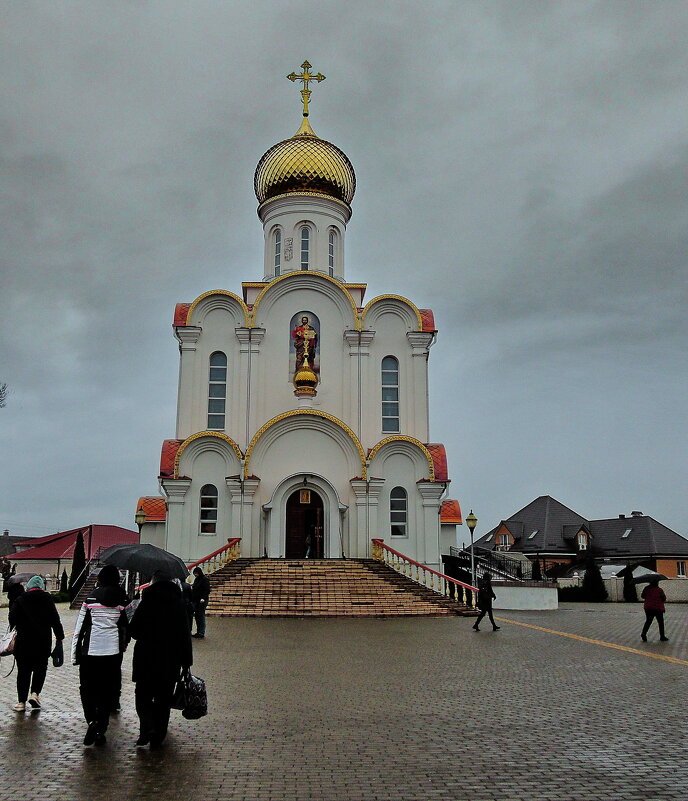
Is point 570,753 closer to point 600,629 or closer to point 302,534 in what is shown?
point 600,629

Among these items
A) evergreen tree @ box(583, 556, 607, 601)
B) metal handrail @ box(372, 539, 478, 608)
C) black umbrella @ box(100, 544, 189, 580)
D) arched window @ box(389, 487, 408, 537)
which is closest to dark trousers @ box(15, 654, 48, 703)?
black umbrella @ box(100, 544, 189, 580)

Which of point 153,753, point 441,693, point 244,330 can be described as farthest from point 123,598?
point 244,330

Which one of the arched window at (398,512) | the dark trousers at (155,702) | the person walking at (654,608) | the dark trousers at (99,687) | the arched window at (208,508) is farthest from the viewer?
the arched window at (398,512)

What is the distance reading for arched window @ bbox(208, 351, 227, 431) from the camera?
27.5 meters

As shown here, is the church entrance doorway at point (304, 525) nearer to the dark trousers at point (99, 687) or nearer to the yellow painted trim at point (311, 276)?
the yellow painted trim at point (311, 276)

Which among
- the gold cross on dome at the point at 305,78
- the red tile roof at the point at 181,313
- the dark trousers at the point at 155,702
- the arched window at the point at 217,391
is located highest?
the gold cross on dome at the point at 305,78

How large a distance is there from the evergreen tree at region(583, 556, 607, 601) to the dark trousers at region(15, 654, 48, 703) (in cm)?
2553

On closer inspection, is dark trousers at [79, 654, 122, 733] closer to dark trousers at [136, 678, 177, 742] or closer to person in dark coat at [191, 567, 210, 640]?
dark trousers at [136, 678, 177, 742]

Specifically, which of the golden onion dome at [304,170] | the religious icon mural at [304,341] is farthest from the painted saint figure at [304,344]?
the golden onion dome at [304,170]

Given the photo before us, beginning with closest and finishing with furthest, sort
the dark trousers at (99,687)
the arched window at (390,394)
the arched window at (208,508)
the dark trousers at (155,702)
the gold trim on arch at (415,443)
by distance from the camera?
the dark trousers at (155,702) → the dark trousers at (99,687) → the arched window at (208,508) → the gold trim on arch at (415,443) → the arched window at (390,394)

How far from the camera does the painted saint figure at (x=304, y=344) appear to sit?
91.0ft

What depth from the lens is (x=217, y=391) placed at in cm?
2781

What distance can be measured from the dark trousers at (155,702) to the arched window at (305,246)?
25570 millimetres

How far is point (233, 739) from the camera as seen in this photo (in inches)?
263
